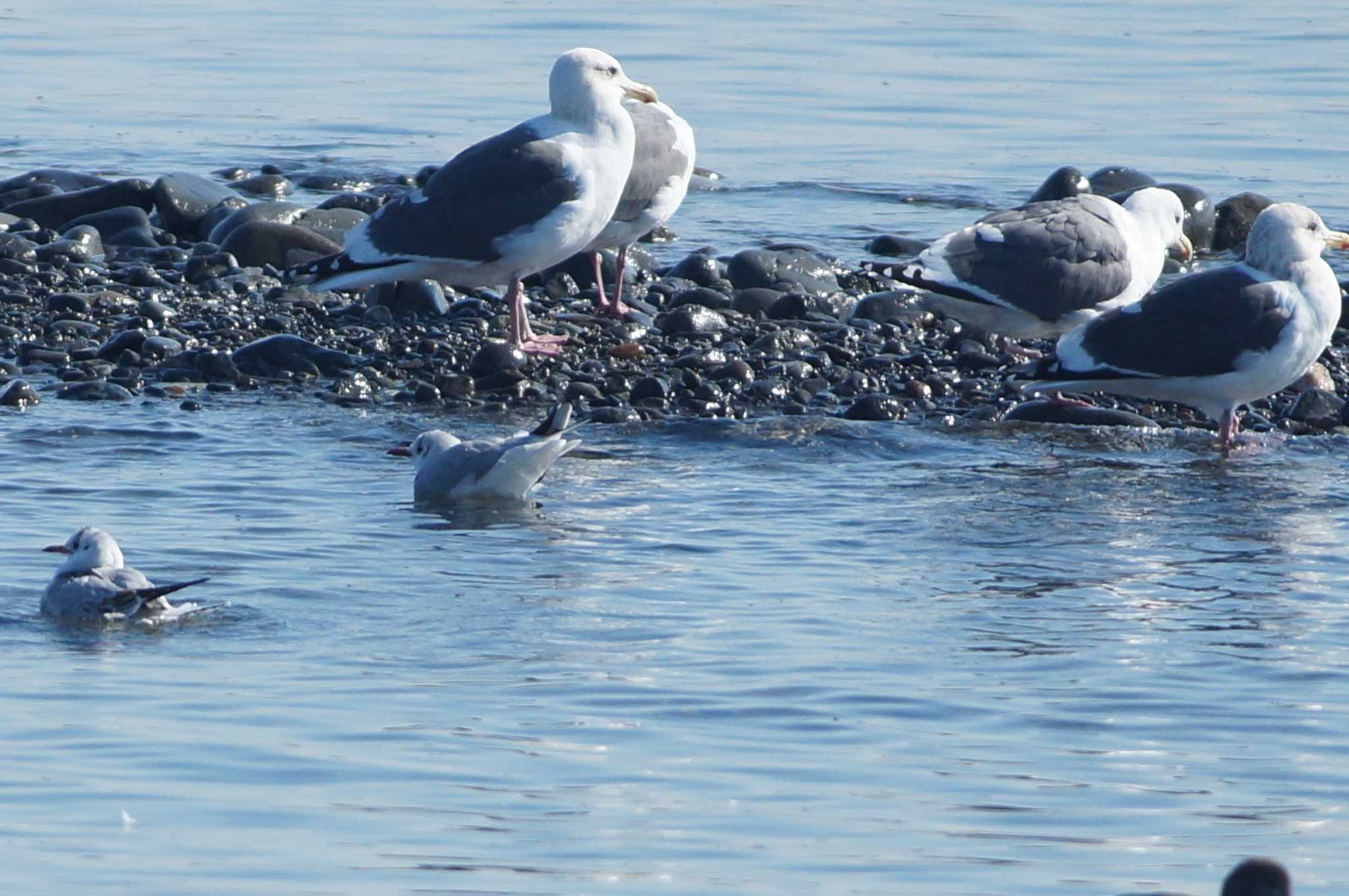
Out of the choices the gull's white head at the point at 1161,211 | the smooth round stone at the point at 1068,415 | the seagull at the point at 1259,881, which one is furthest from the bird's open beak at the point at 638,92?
the seagull at the point at 1259,881

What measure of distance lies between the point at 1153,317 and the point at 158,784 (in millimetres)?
5887

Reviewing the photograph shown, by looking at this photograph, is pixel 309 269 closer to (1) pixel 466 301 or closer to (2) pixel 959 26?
(1) pixel 466 301

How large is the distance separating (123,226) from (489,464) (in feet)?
22.1

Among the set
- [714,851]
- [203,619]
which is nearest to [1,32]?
[203,619]

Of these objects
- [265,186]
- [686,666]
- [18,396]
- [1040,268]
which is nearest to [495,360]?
Result: [18,396]

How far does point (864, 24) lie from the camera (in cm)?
2756

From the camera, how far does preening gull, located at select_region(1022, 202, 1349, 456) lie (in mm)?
9734

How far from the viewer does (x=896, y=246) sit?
48.6 ft

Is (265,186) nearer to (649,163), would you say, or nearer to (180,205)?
(180,205)

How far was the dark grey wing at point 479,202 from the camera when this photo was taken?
36.1 ft

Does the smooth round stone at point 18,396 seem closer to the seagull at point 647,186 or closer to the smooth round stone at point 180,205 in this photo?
the seagull at point 647,186

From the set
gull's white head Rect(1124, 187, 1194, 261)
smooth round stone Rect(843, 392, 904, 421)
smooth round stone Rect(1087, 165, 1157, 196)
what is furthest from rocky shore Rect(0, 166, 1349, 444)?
smooth round stone Rect(1087, 165, 1157, 196)

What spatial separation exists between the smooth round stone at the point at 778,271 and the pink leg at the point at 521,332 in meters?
2.06

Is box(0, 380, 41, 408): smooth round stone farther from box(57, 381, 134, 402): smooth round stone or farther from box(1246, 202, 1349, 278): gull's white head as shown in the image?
box(1246, 202, 1349, 278): gull's white head
